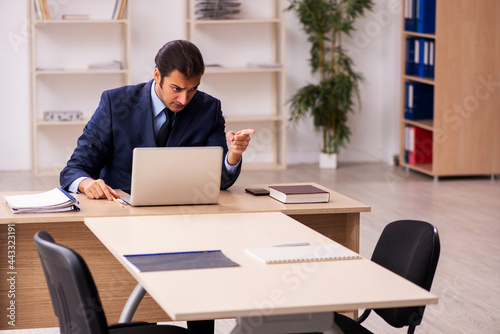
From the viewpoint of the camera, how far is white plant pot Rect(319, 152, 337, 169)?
754cm

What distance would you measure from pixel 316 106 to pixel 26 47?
2.76 m

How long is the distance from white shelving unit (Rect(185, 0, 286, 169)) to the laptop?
4.55 metres

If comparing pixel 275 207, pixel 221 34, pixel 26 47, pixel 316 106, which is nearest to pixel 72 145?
pixel 26 47

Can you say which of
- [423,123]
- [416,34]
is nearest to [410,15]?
[416,34]

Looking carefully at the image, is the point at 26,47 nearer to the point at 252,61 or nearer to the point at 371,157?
the point at 252,61

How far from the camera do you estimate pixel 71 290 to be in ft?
6.19

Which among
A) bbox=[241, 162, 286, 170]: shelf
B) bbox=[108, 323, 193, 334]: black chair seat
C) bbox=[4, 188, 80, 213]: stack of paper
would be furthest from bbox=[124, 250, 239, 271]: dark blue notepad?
bbox=[241, 162, 286, 170]: shelf

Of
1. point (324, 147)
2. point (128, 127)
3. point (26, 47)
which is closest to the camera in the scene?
point (128, 127)

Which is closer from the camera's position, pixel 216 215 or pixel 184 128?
pixel 216 215

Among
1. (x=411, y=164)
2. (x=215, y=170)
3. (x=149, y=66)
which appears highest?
(x=149, y=66)

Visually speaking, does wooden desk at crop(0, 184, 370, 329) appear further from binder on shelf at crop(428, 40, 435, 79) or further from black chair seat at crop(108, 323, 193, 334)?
binder on shelf at crop(428, 40, 435, 79)

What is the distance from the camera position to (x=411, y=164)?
7434 millimetres

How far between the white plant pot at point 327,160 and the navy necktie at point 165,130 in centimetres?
448

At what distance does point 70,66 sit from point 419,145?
3370 millimetres
